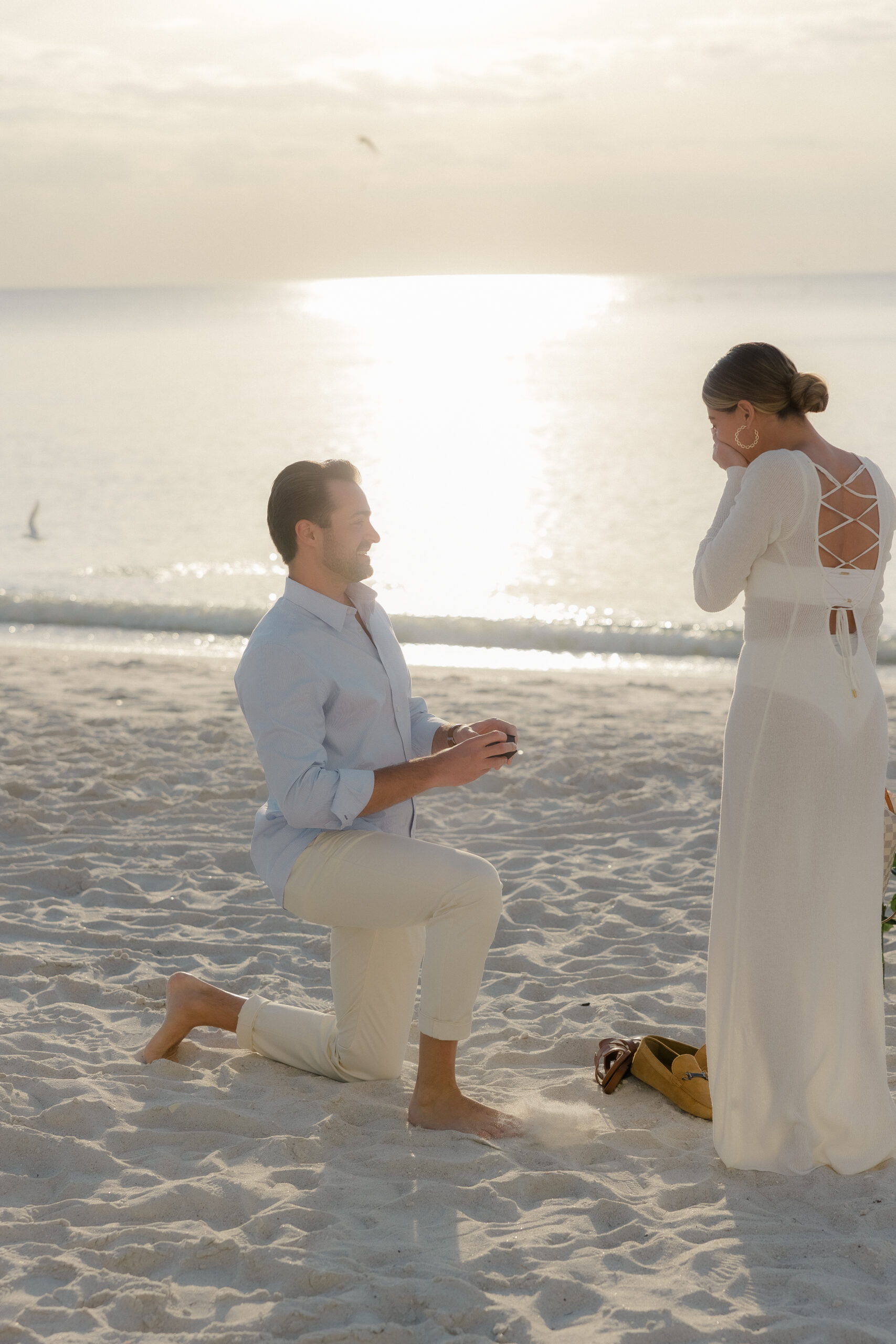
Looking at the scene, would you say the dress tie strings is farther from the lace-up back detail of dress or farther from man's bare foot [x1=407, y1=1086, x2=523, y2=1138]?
man's bare foot [x1=407, y1=1086, x2=523, y2=1138]

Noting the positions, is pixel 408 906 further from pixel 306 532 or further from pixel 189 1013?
pixel 306 532

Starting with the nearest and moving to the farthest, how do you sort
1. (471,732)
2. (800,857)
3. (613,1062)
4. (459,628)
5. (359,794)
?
(800,857)
(359,794)
(471,732)
(613,1062)
(459,628)

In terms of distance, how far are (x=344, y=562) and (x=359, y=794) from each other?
0.66m

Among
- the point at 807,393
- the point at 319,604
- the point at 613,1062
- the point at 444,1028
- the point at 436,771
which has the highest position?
the point at 807,393

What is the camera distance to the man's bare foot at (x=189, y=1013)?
3.86 meters

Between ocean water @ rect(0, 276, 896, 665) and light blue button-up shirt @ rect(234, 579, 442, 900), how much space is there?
28.6ft

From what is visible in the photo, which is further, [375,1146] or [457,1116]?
[457,1116]

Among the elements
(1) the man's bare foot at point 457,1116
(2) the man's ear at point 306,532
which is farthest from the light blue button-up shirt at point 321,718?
(1) the man's bare foot at point 457,1116

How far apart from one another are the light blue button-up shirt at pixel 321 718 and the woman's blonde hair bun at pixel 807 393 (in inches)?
50.6

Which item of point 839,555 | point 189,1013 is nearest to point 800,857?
point 839,555

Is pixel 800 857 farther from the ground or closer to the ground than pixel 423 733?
closer to the ground

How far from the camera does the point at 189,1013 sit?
3.86 metres

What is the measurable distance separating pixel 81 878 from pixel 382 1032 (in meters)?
2.24

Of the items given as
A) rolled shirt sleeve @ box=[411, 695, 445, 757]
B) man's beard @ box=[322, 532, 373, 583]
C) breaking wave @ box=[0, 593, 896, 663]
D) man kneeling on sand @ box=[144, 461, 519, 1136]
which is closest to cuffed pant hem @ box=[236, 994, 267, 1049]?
man kneeling on sand @ box=[144, 461, 519, 1136]
